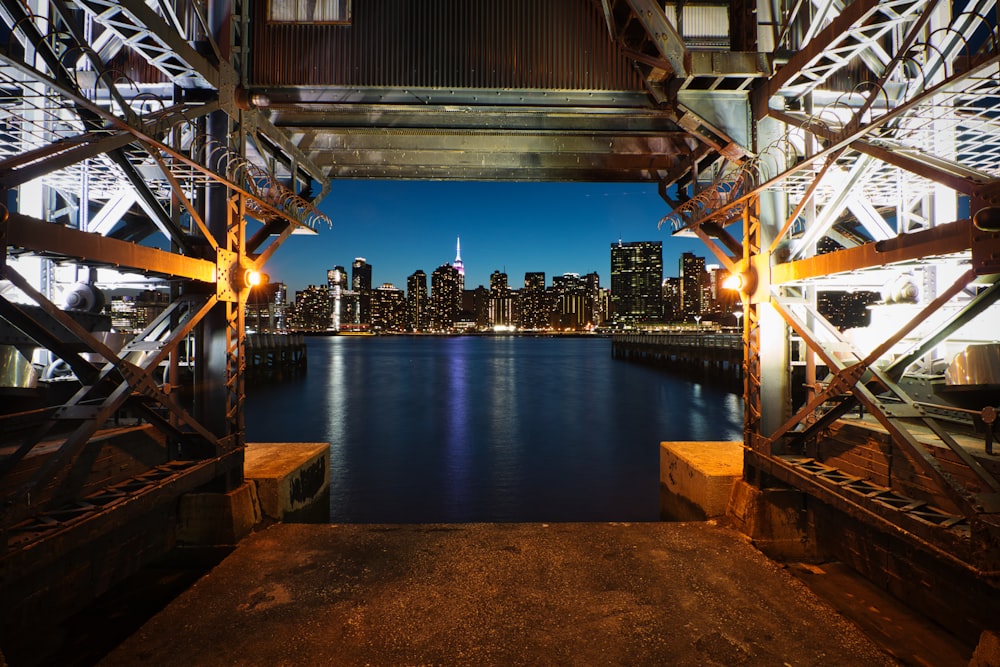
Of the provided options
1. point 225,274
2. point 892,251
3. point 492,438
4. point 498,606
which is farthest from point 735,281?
point 492,438

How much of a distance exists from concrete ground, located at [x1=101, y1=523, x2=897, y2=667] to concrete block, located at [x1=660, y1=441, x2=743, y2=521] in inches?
37.3

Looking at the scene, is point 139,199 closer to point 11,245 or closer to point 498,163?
point 11,245

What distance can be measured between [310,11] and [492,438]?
752 inches

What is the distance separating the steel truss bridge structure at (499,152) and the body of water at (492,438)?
7.11 m

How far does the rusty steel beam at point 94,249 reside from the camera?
4.26 metres

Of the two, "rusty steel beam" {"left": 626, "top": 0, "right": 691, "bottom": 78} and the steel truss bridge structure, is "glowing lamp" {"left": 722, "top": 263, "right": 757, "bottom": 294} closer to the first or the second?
the steel truss bridge structure

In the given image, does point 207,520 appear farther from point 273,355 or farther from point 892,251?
point 273,355

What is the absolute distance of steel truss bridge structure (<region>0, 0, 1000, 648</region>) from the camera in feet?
15.7

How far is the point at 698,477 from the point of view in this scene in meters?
8.35

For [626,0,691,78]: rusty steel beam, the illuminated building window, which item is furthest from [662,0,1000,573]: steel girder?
the illuminated building window

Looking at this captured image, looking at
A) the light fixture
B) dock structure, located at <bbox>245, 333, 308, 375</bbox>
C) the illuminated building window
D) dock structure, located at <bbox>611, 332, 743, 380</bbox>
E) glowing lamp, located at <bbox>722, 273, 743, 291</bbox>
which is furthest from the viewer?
dock structure, located at <bbox>245, 333, 308, 375</bbox>

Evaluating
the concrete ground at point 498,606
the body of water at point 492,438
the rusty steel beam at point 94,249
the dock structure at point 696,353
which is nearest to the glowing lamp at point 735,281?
the concrete ground at point 498,606

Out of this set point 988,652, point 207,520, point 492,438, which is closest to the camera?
point 988,652

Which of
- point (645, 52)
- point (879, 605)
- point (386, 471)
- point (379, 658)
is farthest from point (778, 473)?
point (386, 471)
